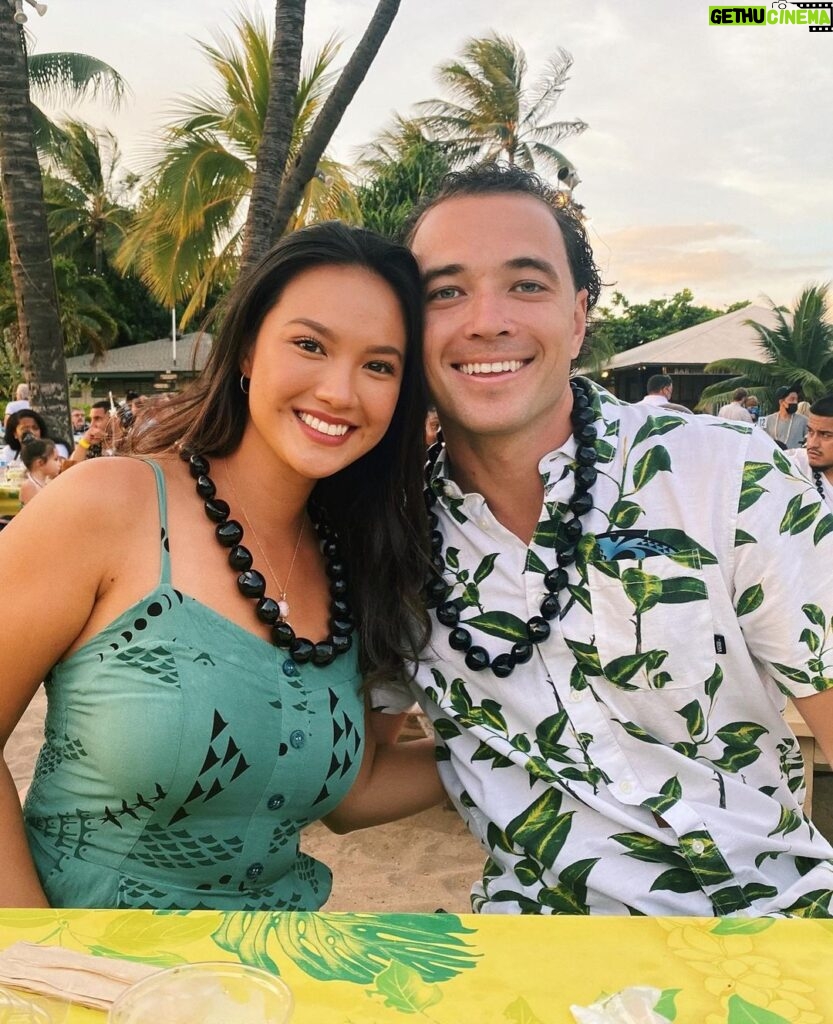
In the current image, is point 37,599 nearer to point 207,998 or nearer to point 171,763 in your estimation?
point 171,763

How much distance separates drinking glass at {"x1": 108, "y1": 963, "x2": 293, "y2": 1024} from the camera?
0.90 meters

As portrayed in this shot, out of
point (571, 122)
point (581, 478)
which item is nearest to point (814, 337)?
point (571, 122)

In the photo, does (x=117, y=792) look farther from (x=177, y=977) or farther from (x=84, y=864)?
(x=177, y=977)

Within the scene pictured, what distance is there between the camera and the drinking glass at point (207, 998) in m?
0.90

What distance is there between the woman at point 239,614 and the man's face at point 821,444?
168 inches

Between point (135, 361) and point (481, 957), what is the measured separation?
3857cm

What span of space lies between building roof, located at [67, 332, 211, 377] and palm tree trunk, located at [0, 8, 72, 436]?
27264 mm

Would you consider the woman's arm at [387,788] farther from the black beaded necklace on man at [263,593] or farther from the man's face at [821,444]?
the man's face at [821,444]

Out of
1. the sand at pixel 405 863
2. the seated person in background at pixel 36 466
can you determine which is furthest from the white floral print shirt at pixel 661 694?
the seated person in background at pixel 36 466

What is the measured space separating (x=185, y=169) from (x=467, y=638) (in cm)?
1475

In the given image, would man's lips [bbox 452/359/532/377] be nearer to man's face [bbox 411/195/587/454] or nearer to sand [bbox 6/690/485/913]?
man's face [bbox 411/195/587/454]

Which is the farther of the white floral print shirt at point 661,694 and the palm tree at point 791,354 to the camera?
the palm tree at point 791,354

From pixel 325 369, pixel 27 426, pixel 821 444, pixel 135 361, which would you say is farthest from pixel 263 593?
pixel 135 361

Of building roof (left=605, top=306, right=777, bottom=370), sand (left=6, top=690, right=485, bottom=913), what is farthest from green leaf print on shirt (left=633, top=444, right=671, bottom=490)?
building roof (left=605, top=306, right=777, bottom=370)
